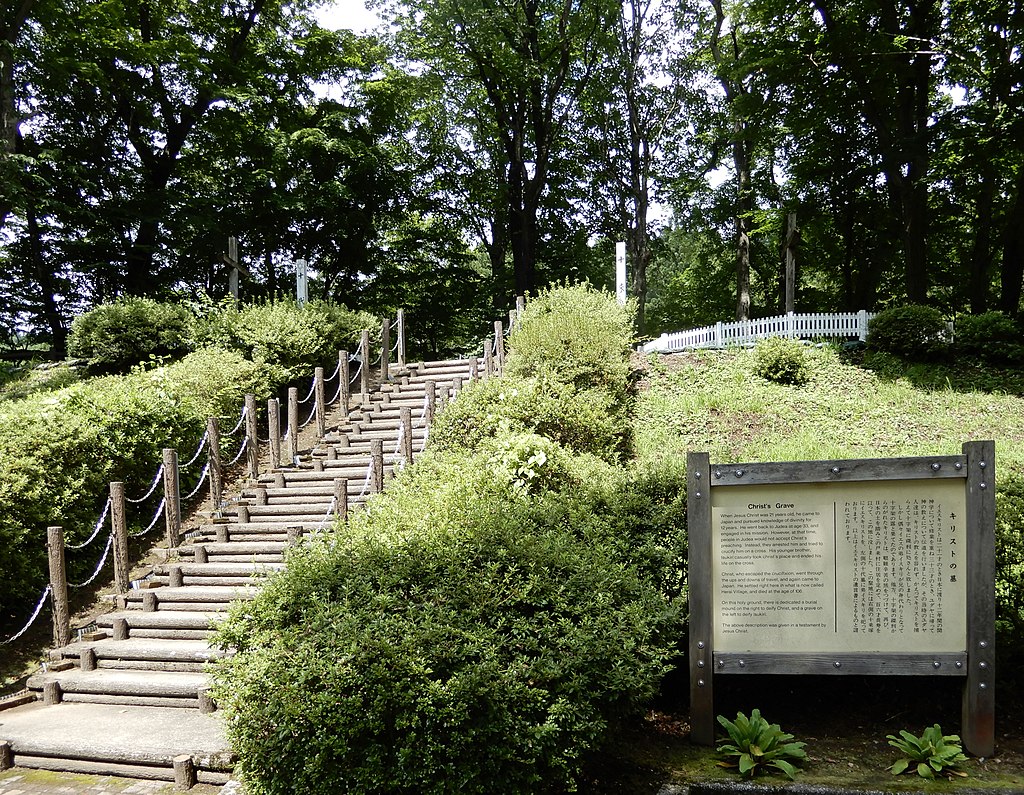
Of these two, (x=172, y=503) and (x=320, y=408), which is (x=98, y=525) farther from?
(x=320, y=408)

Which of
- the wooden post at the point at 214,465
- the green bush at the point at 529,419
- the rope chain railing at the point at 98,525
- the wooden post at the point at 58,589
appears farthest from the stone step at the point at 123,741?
the green bush at the point at 529,419

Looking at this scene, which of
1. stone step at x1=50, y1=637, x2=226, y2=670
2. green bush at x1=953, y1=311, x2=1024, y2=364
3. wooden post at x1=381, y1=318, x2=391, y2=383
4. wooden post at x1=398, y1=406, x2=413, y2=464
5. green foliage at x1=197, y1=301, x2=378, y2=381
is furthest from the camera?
wooden post at x1=381, y1=318, x2=391, y2=383

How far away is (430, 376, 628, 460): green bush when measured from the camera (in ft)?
28.9

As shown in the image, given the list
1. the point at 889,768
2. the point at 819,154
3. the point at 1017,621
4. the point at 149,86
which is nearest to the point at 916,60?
the point at 819,154

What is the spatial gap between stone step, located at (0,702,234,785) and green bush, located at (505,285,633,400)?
22.7ft

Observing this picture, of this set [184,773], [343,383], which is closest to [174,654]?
[184,773]

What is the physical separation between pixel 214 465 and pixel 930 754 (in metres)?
9.19

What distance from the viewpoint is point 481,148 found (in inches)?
1070

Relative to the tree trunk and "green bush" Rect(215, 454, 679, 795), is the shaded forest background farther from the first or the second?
"green bush" Rect(215, 454, 679, 795)

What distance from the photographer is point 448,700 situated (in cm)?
338

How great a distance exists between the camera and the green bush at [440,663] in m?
3.35

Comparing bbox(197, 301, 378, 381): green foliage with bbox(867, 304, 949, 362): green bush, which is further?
bbox(867, 304, 949, 362): green bush

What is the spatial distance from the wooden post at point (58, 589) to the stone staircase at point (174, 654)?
195 mm

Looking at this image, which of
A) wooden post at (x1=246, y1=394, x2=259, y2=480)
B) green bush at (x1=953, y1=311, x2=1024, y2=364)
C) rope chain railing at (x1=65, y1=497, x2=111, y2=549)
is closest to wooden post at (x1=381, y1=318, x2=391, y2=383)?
wooden post at (x1=246, y1=394, x2=259, y2=480)
